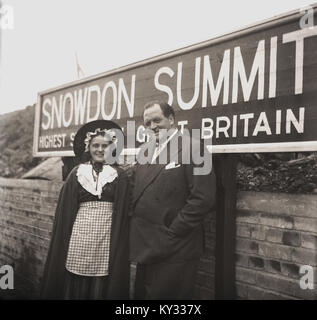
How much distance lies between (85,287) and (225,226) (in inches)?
40.1

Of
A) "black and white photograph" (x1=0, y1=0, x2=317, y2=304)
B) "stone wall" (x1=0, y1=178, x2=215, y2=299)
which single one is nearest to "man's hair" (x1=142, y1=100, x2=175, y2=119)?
"black and white photograph" (x1=0, y1=0, x2=317, y2=304)

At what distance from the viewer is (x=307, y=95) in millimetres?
1974

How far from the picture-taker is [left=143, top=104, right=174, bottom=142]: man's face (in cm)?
252

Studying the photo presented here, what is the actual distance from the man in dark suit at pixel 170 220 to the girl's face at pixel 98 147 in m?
0.34

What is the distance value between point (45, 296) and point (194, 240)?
1.09m

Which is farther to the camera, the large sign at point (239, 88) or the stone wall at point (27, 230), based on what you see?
the stone wall at point (27, 230)

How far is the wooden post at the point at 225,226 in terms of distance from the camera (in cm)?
233

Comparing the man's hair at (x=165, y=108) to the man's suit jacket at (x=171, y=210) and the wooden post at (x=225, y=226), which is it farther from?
the wooden post at (x=225, y=226)

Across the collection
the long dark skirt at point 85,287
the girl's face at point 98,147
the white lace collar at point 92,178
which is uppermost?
the girl's face at point 98,147

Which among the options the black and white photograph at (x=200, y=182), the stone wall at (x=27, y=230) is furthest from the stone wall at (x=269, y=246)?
the stone wall at (x=27, y=230)

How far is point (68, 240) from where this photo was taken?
2586mm

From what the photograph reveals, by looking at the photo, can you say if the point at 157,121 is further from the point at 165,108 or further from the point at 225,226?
the point at 225,226
